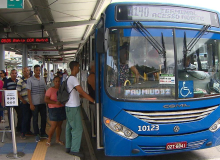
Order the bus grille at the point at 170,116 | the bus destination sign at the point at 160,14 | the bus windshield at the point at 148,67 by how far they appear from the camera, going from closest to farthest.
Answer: the bus grille at the point at 170,116 < the bus windshield at the point at 148,67 < the bus destination sign at the point at 160,14

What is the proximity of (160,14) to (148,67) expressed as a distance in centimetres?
100

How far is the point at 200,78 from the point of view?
4.04 metres

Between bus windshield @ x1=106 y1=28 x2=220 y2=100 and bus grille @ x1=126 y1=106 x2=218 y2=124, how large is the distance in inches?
10.0

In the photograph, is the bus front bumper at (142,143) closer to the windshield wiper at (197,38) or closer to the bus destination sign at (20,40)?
the windshield wiper at (197,38)

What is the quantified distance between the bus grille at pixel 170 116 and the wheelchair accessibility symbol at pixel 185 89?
0.28 metres

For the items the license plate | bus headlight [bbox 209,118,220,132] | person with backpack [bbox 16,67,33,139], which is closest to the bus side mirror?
the license plate

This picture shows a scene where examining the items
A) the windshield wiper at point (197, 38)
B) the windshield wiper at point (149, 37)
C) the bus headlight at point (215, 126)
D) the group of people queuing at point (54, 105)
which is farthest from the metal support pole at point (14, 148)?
the bus headlight at point (215, 126)

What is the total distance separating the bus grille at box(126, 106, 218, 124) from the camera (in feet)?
12.1

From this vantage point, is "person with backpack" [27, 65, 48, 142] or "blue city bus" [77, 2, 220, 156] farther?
"person with backpack" [27, 65, 48, 142]

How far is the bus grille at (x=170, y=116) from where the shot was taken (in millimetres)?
3676

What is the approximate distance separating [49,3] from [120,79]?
271 inches

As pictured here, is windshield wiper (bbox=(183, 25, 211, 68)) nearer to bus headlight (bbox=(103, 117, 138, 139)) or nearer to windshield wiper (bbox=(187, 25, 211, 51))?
windshield wiper (bbox=(187, 25, 211, 51))

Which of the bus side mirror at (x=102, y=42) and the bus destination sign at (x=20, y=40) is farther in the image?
the bus destination sign at (x=20, y=40)

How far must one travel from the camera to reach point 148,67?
3.87m
